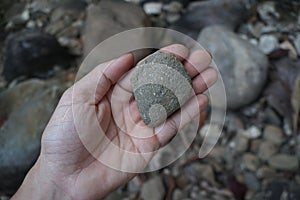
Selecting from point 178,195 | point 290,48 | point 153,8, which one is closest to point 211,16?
point 153,8

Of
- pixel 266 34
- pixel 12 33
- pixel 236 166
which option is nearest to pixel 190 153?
pixel 236 166

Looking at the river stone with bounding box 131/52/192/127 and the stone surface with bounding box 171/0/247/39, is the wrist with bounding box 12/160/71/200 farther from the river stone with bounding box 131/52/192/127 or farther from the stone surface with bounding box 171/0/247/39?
the stone surface with bounding box 171/0/247/39

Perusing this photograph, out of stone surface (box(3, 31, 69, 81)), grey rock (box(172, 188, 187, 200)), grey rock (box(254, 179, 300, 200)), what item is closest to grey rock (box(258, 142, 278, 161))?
grey rock (box(254, 179, 300, 200))

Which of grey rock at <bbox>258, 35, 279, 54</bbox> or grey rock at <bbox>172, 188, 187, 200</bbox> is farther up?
grey rock at <bbox>258, 35, 279, 54</bbox>

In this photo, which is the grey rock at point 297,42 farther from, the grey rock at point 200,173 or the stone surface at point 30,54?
the stone surface at point 30,54

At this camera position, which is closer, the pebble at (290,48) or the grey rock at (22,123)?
the grey rock at (22,123)

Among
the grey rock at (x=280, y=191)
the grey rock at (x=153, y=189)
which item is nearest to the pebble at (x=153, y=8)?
the grey rock at (x=153, y=189)

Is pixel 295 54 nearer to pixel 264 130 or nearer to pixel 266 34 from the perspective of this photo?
pixel 266 34

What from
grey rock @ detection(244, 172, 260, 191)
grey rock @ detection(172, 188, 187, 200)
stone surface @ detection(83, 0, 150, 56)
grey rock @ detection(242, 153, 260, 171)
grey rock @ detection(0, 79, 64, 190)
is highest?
stone surface @ detection(83, 0, 150, 56)
